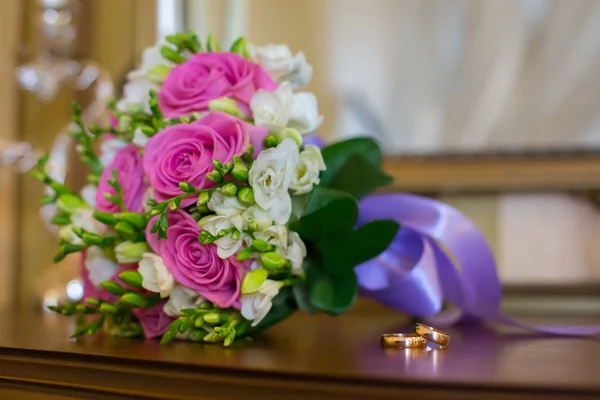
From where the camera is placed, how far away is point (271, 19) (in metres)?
0.93

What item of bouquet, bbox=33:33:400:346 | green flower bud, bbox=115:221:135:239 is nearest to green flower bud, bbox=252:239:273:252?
bouquet, bbox=33:33:400:346

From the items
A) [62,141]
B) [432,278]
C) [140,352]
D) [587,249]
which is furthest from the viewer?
[62,141]

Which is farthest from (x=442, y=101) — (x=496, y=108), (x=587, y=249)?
(x=587, y=249)

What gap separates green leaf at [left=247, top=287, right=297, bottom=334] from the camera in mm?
514

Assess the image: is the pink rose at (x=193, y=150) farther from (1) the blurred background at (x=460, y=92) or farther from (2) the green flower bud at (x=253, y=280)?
(1) the blurred background at (x=460, y=92)

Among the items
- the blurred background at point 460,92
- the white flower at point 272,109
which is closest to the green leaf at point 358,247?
the white flower at point 272,109

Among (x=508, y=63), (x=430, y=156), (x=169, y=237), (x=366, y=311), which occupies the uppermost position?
(x=508, y=63)

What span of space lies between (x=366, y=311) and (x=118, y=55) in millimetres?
546

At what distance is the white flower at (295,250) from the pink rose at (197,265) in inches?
1.5

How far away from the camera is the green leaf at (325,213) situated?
50cm

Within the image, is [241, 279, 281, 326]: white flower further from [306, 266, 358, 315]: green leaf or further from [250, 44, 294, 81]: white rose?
[250, 44, 294, 81]: white rose

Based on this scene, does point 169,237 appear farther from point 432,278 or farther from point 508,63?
point 508,63

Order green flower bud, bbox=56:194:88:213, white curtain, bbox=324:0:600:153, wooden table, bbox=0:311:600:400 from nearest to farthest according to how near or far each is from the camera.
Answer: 1. wooden table, bbox=0:311:600:400
2. green flower bud, bbox=56:194:88:213
3. white curtain, bbox=324:0:600:153

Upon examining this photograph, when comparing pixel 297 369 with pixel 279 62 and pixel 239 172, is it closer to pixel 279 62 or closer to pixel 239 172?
pixel 239 172
